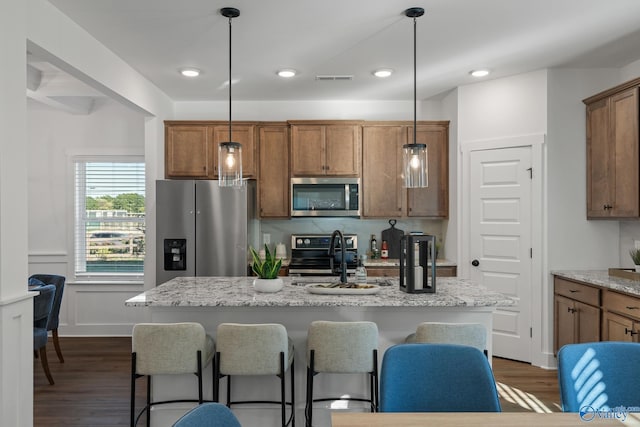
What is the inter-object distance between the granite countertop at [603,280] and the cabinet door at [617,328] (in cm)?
20

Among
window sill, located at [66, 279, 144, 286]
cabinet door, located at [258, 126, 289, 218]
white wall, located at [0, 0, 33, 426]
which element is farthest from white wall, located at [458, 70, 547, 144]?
window sill, located at [66, 279, 144, 286]

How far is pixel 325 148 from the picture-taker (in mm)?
5066

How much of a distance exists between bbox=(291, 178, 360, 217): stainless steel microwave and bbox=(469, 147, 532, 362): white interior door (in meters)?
1.22

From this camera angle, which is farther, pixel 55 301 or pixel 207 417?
pixel 55 301

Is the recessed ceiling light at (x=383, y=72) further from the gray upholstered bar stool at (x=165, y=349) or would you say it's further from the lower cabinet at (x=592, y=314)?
the gray upholstered bar stool at (x=165, y=349)

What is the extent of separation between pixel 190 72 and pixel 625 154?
3716 mm

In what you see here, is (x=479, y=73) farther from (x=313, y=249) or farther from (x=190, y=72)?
(x=190, y=72)

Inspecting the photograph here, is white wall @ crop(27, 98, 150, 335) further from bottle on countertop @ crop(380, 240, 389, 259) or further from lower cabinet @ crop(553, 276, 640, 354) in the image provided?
lower cabinet @ crop(553, 276, 640, 354)

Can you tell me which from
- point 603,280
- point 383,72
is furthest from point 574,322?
point 383,72

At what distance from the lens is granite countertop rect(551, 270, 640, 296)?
3.20m

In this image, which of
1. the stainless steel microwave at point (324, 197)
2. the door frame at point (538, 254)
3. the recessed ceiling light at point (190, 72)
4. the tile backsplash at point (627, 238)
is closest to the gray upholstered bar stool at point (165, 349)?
the recessed ceiling light at point (190, 72)

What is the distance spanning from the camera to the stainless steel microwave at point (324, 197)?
5.00 metres

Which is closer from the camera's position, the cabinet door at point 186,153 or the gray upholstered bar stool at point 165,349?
the gray upholstered bar stool at point 165,349

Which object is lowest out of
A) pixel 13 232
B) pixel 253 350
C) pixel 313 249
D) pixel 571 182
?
pixel 253 350
